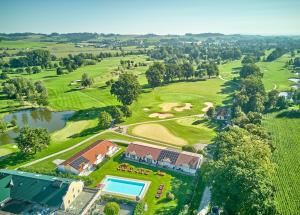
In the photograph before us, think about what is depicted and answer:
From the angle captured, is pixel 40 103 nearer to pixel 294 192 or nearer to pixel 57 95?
pixel 57 95

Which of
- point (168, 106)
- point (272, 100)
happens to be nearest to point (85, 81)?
point (168, 106)

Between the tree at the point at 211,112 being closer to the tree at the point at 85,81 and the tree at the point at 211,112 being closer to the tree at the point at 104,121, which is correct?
the tree at the point at 104,121

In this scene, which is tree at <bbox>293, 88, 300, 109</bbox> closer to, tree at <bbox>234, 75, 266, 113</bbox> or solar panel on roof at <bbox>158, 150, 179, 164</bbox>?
tree at <bbox>234, 75, 266, 113</bbox>

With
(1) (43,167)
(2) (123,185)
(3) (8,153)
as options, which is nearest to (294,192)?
(2) (123,185)

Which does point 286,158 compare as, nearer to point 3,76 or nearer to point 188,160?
point 188,160

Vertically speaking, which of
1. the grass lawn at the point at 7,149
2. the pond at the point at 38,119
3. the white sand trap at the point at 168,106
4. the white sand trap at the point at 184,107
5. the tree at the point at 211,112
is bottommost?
the pond at the point at 38,119

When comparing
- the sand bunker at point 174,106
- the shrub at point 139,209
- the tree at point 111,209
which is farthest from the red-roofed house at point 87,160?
the sand bunker at point 174,106
